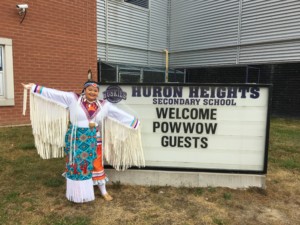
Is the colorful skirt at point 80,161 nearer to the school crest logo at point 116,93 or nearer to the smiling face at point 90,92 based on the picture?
the smiling face at point 90,92

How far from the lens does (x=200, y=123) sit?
420 centimetres

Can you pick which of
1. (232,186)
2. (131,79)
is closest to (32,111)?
(232,186)

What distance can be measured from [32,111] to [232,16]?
12.4 metres

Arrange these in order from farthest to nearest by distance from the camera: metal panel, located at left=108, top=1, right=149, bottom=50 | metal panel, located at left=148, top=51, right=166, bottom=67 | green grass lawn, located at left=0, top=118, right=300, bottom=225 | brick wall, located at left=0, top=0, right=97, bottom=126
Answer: metal panel, located at left=148, top=51, right=166, bottom=67
metal panel, located at left=108, top=1, right=149, bottom=50
brick wall, located at left=0, top=0, right=97, bottom=126
green grass lawn, located at left=0, top=118, right=300, bottom=225

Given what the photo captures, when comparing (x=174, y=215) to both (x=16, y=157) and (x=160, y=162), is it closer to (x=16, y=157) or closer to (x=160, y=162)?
(x=160, y=162)

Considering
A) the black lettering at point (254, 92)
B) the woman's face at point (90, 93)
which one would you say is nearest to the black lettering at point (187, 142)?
the black lettering at point (254, 92)

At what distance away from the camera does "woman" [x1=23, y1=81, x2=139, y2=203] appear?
140 inches

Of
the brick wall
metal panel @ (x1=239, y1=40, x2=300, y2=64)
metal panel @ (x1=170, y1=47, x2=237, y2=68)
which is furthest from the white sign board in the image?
metal panel @ (x1=170, y1=47, x2=237, y2=68)

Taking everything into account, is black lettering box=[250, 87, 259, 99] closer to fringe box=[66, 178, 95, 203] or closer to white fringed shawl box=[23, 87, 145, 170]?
white fringed shawl box=[23, 87, 145, 170]

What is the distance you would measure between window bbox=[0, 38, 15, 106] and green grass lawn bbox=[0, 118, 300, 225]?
13.1 feet

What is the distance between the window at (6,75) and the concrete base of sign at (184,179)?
18.7 ft

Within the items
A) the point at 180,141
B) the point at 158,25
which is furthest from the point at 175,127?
the point at 158,25

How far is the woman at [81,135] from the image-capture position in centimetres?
356

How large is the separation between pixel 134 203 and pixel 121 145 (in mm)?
767
